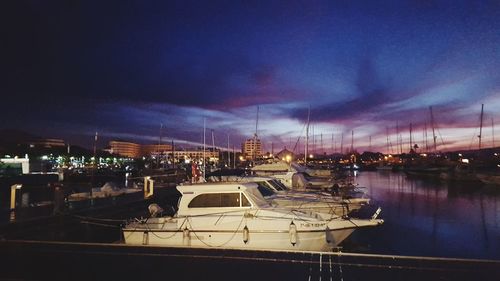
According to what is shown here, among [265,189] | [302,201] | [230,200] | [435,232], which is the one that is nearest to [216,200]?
[230,200]

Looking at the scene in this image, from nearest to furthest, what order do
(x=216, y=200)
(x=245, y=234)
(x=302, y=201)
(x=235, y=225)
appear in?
(x=245, y=234)
(x=235, y=225)
(x=216, y=200)
(x=302, y=201)

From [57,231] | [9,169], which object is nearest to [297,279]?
[57,231]

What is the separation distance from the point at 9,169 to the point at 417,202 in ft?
263

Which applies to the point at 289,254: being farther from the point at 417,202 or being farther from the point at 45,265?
the point at 417,202

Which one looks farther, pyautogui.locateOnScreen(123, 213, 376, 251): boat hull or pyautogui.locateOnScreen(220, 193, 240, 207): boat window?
pyautogui.locateOnScreen(220, 193, 240, 207): boat window

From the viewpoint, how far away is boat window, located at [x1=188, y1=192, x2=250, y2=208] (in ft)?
42.1

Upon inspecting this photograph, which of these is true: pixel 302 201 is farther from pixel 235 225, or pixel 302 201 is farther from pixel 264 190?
pixel 235 225

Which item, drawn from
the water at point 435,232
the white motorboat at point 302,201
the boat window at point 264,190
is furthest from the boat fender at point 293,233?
the water at point 435,232

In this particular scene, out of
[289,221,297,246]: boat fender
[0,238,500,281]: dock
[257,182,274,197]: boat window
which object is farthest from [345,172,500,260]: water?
[0,238,500,281]: dock

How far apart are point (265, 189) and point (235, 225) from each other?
6.05 metres

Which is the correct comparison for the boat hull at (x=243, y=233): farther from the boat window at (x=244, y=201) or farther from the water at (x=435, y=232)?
the water at (x=435, y=232)

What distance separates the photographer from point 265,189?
18094 mm

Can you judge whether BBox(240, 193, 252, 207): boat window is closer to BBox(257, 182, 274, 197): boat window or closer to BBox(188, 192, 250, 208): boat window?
BBox(188, 192, 250, 208): boat window

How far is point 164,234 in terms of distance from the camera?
1267cm
